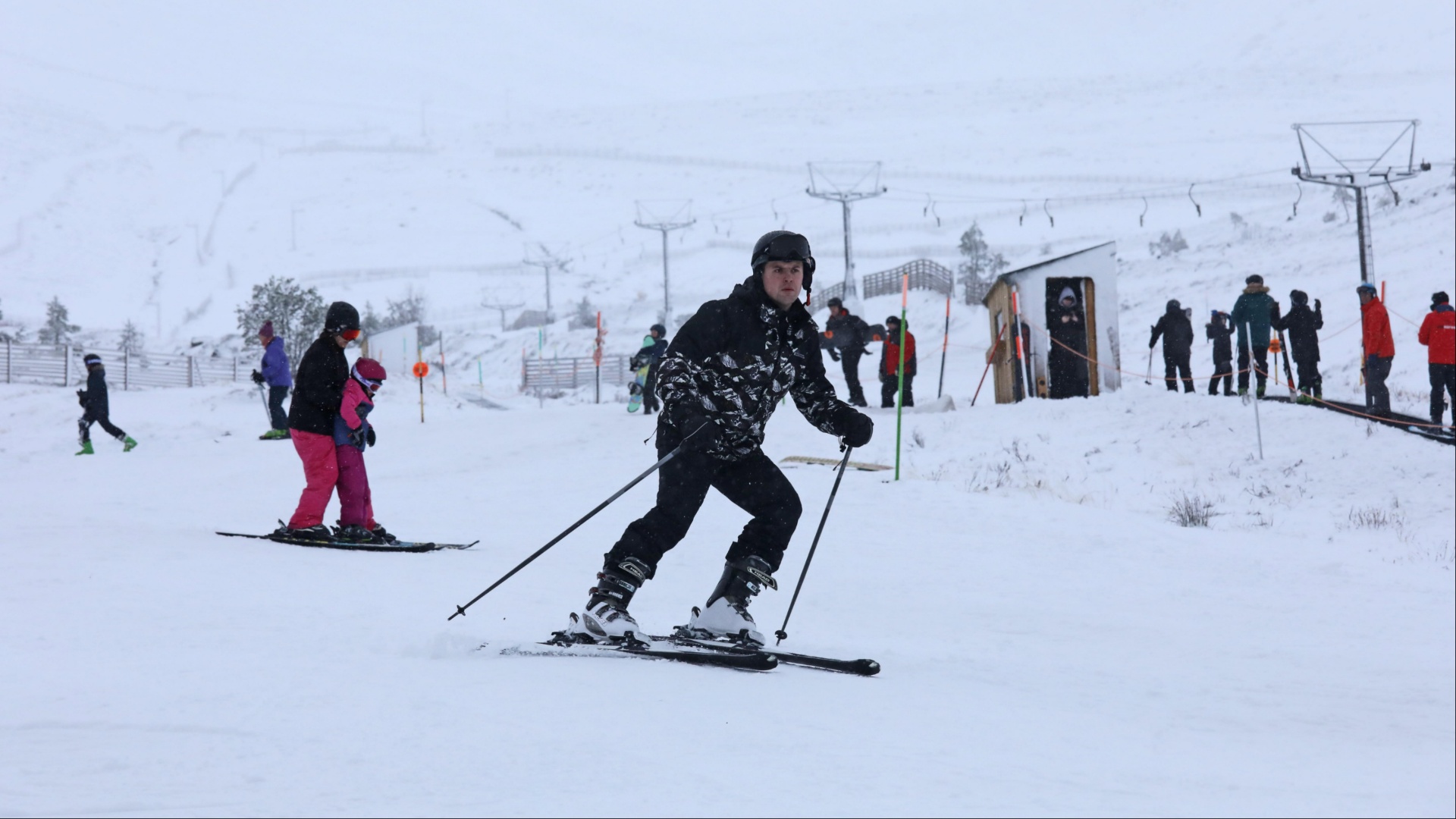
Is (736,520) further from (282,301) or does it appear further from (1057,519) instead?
(282,301)

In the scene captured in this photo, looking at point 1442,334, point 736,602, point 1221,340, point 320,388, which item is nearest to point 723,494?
point 736,602

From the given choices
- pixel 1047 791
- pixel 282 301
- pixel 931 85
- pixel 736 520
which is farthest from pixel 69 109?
pixel 931 85

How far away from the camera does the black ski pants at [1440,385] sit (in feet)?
42.8

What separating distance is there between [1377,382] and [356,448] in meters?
12.7

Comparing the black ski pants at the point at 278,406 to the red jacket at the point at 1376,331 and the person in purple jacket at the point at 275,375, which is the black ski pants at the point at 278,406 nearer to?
the person in purple jacket at the point at 275,375

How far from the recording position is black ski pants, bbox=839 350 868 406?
58.2ft

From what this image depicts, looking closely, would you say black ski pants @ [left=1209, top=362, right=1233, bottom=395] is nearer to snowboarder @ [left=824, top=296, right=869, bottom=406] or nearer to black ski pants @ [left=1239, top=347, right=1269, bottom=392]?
black ski pants @ [left=1239, top=347, right=1269, bottom=392]

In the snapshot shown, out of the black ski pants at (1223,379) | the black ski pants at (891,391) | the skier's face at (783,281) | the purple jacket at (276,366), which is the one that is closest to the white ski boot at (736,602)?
the skier's face at (783,281)

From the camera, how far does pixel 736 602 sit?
4402mm

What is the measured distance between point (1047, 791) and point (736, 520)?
6.79 m

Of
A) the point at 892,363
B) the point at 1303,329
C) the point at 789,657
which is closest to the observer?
the point at 789,657

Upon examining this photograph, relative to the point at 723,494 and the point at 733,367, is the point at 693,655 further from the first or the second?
the point at 733,367

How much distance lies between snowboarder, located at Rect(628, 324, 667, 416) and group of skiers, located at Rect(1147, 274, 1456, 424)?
25.2 ft

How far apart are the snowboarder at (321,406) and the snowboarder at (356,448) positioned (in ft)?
0.19
